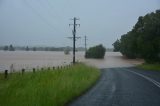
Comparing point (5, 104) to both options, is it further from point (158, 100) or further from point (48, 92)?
point (158, 100)

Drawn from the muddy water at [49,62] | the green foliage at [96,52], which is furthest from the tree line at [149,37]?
the green foliage at [96,52]

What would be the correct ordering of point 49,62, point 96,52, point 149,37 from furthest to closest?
1. point 96,52
2. point 49,62
3. point 149,37

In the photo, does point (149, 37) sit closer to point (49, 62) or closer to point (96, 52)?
point (49, 62)

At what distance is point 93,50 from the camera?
148 metres

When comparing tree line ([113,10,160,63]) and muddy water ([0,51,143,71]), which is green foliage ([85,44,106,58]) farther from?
tree line ([113,10,160,63])

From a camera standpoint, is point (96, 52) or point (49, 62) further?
point (96, 52)

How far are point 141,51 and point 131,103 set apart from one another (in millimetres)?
59683

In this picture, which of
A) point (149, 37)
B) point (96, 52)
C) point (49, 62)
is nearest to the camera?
point (149, 37)

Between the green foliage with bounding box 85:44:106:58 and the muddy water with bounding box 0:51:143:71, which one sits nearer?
the muddy water with bounding box 0:51:143:71

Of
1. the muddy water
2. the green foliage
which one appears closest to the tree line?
the muddy water

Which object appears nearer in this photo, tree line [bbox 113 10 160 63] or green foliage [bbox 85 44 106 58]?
tree line [bbox 113 10 160 63]

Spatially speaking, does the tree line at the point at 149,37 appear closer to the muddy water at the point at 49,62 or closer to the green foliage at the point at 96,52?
the muddy water at the point at 49,62

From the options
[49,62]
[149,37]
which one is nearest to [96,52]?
[49,62]

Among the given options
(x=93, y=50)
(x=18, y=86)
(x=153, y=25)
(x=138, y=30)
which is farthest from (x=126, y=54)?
(x=18, y=86)
